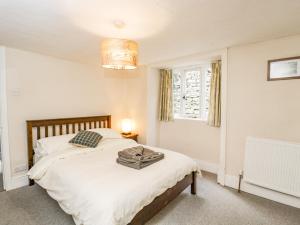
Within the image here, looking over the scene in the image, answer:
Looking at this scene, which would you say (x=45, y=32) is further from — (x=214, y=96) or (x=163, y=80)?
(x=214, y=96)

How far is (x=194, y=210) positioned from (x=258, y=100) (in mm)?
1747

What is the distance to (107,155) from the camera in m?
2.49

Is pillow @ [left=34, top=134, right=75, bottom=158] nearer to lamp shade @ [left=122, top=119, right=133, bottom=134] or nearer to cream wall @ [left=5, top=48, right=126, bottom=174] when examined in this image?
cream wall @ [left=5, top=48, right=126, bottom=174]

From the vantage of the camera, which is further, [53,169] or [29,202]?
[29,202]

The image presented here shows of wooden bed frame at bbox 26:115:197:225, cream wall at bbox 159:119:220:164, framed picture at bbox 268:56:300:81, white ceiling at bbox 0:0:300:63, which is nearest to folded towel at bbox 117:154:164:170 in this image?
wooden bed frame at bbox 26:115:197:225

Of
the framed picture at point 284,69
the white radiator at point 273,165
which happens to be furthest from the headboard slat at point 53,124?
the framed picture at point 284,69

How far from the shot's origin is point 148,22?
1.85m

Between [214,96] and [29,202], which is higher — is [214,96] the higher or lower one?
the higher one

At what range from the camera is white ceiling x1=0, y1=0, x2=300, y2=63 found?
1529mm

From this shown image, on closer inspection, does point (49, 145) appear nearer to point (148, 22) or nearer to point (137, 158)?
point (137, 158)

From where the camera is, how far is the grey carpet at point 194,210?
77.6 inches

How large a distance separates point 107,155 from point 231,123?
1969 millimetres

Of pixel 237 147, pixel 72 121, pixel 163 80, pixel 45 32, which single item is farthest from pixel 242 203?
pixel 45 32

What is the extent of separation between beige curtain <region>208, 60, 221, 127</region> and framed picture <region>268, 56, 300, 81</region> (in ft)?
2.92
